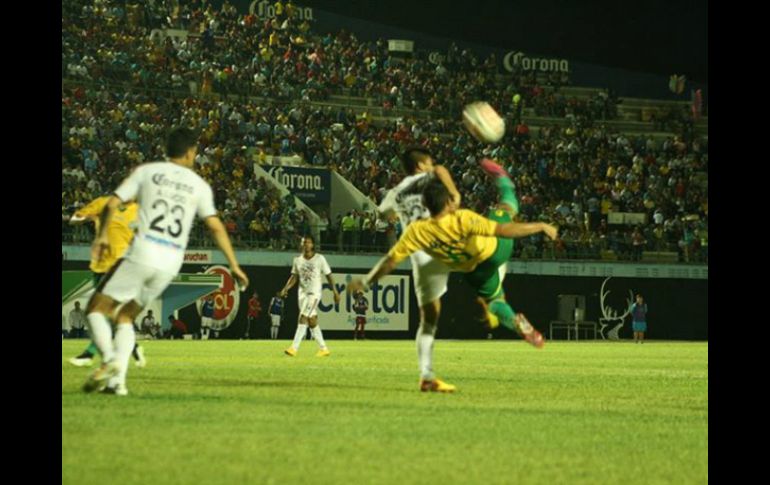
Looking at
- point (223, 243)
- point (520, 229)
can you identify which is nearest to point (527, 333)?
point (520, 229)

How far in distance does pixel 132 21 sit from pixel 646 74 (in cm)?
2136

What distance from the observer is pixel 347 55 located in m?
43.4

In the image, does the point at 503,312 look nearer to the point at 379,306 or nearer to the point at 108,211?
the point at 108,211

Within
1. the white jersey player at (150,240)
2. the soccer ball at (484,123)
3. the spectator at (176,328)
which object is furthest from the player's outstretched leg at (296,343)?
the spectator at (176,328)

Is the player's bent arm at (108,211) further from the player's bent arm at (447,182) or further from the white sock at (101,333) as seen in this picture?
the player's bent arm at (447,182)

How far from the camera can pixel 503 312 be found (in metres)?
13.4

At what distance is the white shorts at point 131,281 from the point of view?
34.7ft

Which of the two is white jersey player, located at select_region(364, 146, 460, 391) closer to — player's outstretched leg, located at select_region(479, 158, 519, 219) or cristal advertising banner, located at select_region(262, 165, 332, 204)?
player's outstretched leg, located at select_region(479, 158, 519, 219)

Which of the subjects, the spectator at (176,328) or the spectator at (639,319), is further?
the spectator at (639,319)

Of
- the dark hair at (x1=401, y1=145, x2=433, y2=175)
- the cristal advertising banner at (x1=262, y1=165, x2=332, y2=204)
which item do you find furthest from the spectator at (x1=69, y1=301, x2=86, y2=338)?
the dark hair at (x1=401, y1=145, x2=433, y2=175)

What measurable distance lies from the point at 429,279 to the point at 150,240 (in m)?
3.54

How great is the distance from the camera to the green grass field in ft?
23.8

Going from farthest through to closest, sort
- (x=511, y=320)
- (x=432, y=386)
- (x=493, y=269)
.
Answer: (x=493, y=269) → (x=511, y=320) → (x=432, y=386)
